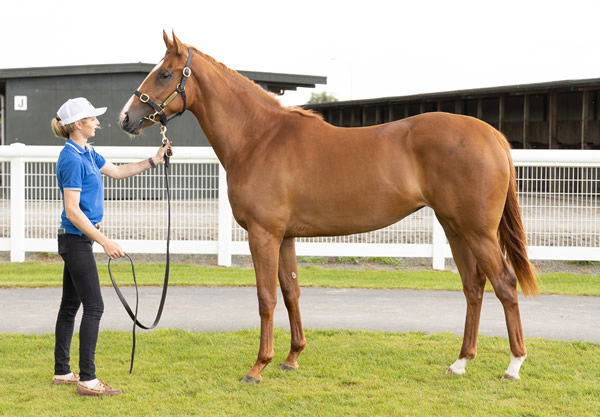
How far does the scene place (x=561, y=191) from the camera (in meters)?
8.53

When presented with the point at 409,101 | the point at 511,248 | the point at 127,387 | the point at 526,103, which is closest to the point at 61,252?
the point at 127,387

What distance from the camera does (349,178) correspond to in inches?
177

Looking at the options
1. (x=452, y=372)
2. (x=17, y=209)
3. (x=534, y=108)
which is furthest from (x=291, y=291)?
(x=534, y=108)

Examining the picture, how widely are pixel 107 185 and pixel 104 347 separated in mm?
5123

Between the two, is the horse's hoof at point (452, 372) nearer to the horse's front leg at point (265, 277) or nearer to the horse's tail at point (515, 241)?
the horse's tail at point (515, 241)

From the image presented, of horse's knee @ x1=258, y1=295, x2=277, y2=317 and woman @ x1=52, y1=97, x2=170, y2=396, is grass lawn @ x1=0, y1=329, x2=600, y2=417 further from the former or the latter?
horse's knee @ x1=258, y1=295, x2=277, y2=317

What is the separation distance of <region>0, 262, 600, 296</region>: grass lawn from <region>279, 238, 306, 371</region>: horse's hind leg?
3.01 m

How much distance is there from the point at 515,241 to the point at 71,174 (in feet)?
9.93

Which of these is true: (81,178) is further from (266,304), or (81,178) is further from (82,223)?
(266,304)

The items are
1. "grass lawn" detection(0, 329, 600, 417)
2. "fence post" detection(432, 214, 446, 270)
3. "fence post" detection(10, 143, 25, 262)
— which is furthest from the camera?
"fence post" detection(10, 143, 25, 262)

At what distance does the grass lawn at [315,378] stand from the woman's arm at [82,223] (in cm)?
94

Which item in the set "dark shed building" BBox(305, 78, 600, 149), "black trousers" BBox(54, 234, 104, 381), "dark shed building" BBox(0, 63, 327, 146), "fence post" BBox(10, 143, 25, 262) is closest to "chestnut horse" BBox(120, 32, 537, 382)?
"black trousers" BBox(54, 234, 104, 381)

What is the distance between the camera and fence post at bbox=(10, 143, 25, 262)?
9.13 meters

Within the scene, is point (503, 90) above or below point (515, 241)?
above
